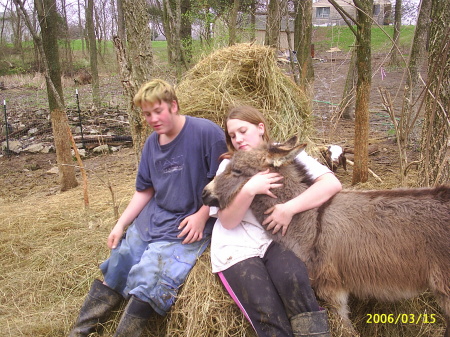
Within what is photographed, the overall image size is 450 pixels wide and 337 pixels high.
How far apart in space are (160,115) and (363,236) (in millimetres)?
1640

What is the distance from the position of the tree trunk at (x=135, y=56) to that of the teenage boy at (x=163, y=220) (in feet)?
3.18

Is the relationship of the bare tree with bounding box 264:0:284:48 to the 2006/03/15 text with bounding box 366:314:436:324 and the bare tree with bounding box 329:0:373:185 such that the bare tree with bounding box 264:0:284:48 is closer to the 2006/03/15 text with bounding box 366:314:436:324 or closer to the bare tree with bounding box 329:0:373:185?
the bare tree with bounding box 329:0:373:185

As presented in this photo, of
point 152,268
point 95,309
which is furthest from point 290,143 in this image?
point 95,309

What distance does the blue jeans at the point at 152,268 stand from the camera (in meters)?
2.59

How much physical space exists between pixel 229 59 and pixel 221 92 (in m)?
0.45

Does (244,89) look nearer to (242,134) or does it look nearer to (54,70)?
(242,134)

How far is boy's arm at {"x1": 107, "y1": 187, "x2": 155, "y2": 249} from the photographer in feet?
9.62

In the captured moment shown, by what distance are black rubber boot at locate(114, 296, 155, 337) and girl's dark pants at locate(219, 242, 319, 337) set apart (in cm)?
63

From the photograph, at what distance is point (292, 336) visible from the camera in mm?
2215

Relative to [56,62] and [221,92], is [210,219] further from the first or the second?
[56,62]

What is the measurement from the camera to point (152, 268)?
8.56 feet

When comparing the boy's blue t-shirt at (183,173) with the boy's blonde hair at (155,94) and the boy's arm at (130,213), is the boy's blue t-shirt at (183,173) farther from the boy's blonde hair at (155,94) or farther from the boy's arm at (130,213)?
the boy's blonde hair at (155,94)

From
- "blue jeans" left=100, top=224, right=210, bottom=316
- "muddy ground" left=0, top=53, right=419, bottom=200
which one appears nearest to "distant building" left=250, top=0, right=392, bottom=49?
"muddy ground" left=0, top=53, right=419, bottom=200

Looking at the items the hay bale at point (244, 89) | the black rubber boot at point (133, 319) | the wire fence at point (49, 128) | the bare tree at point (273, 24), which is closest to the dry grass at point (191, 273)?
the hay bale at point (244, 89)
